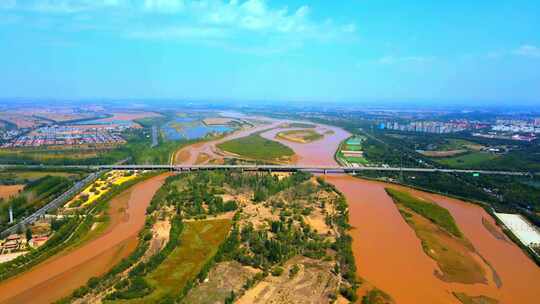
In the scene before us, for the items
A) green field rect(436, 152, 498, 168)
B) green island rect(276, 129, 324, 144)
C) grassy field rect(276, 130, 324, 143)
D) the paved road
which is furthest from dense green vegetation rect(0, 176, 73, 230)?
green field rect(436, 152, 498, 168)

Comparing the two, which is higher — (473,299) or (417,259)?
(417,259)

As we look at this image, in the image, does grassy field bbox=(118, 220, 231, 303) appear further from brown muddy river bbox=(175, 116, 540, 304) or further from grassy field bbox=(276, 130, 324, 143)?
grassy field bbox=(276, 130, 324, 143)

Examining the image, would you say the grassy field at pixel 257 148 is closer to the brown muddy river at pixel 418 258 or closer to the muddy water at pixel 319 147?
the muddy water at pixel 319 147

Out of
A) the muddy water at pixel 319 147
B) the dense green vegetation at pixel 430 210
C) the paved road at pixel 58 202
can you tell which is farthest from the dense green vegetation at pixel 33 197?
the dense green vegetation at pixel 430 210

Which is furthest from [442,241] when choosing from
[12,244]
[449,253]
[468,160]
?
[468,160]

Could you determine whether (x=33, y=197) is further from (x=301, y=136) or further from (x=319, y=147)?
(x=301, y=136)

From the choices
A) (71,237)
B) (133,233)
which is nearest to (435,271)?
(133,233)
